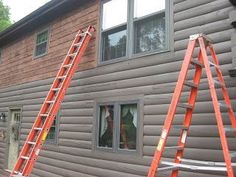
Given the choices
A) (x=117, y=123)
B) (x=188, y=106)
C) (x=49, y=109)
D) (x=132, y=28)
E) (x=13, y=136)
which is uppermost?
(x=132, y=28)

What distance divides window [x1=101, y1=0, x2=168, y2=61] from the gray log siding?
265mm

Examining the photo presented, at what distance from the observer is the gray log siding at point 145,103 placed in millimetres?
4703

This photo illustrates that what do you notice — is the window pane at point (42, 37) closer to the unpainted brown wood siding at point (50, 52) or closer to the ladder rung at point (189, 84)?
the unpainted brown wood siding at point (50, 52)

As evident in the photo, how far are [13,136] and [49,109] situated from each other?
15.2 feet

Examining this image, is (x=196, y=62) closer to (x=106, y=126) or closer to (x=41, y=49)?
(x=106, y=126)

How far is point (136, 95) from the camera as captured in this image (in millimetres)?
5805

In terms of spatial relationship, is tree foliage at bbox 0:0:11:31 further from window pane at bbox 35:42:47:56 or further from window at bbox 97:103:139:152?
window at bbox 97:103:139:152

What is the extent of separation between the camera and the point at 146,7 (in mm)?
6066

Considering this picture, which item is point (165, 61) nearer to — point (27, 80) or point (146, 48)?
point (146, 48)

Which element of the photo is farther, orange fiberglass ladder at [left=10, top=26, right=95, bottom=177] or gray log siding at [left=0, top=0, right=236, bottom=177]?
orange fiberglass ladder at [left=10, top=26, right=95, bottom=177]

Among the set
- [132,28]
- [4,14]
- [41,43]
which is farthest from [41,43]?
[4,14]

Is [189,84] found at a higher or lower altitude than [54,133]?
higher

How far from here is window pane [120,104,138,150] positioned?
5.79 m

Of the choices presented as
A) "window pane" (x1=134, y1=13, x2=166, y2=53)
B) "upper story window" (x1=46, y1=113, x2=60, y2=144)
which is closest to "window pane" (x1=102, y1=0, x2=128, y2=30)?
"window pane" (x1=134, y1=13, x2=166, y2=53)
